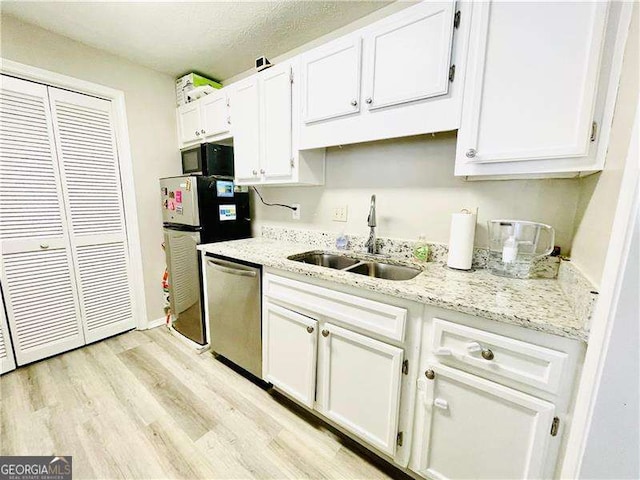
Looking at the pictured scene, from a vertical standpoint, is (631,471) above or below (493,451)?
above

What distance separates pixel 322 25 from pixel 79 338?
3027 millimetres

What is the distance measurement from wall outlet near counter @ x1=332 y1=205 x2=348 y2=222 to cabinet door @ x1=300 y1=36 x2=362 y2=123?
0.61 m

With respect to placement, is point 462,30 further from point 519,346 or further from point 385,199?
point 519,346

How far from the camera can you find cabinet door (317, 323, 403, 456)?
109 centimetres

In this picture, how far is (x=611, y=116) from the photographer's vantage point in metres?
0.82

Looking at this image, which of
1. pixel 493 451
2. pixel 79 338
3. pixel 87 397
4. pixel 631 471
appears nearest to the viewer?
pixel 631 471

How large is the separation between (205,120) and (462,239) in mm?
2190

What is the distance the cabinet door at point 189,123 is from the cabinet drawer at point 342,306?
1642mm

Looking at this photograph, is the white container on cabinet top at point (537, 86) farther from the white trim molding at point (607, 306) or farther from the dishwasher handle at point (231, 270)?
the dishwasher handle at point (231, 270)

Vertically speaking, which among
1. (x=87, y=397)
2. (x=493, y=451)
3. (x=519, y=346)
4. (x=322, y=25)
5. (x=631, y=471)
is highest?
(x=322, y=25)

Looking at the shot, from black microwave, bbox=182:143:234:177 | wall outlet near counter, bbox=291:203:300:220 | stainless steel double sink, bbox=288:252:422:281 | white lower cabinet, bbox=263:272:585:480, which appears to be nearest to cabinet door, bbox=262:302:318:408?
white lower cabinet, bbox=263:272:585:480

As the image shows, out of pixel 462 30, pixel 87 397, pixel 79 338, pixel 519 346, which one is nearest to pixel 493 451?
pixel 519 346

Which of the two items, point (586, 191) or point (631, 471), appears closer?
point (631, 471)

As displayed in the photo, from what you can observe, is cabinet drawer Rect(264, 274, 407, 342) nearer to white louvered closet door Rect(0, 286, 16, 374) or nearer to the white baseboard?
the white baseboard
